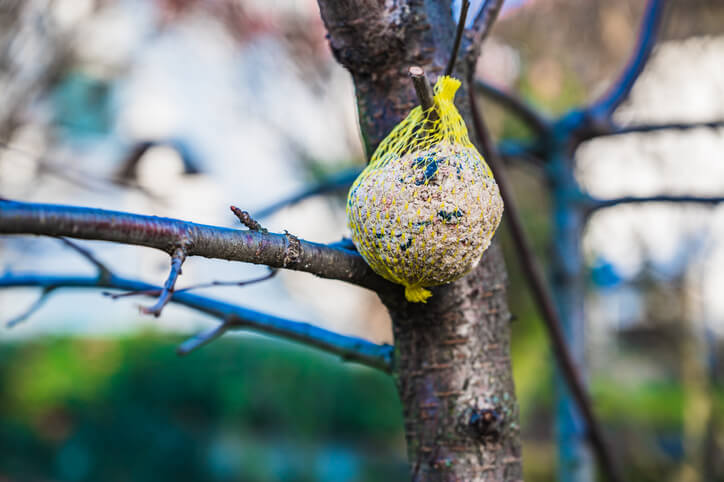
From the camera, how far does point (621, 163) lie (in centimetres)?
272

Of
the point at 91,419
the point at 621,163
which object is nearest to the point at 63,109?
the point at 91,419

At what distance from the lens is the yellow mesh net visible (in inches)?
20.4

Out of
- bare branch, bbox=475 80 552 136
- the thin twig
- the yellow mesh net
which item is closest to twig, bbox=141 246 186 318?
the yellow mesh net

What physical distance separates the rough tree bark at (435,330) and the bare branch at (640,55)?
67 centimetres

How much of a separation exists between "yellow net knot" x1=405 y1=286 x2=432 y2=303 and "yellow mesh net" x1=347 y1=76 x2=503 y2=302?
12 millimetres

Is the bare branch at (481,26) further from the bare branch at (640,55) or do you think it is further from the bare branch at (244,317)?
the bare branch at (640,55)

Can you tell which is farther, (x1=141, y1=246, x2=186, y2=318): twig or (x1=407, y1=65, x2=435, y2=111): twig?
(x1=407, y1=65, x2=435, y2=111): twig

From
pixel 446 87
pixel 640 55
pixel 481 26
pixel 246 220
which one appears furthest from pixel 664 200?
pixel 246 220

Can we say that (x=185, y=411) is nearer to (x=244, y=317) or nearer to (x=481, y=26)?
(x=244, y=317)

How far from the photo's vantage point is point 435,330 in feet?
2.12

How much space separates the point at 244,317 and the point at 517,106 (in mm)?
864

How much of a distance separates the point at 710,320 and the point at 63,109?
3.43 metres

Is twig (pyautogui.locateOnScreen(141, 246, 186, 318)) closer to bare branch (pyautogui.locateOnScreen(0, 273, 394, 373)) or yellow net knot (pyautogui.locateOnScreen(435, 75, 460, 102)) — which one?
yellow net knot (pyautogui.locateOnScreen(435, 75, 460, 102))

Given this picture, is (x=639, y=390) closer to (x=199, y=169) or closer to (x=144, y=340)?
(x=144, y=340)
